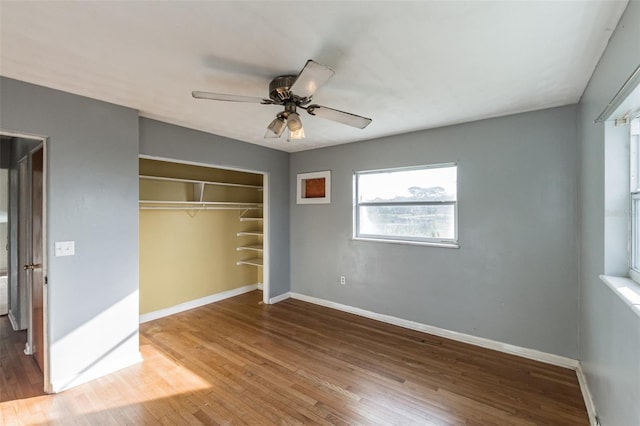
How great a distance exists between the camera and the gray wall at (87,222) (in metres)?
2.22

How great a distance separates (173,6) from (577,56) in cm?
234

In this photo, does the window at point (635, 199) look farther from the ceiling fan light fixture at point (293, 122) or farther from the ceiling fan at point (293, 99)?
the ceiling fan light fixture at point (293, 122)

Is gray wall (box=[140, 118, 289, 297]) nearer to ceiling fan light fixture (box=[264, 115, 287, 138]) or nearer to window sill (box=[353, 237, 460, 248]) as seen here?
window sill (box=[353, 237, 460, 248])

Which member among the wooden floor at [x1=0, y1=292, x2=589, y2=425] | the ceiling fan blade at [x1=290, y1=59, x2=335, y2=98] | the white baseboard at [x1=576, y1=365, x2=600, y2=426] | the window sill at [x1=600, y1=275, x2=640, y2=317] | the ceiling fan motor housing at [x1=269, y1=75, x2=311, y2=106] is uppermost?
the ceiling fan motor housing at [x1=269, y1=75, x2=311, y2=106]

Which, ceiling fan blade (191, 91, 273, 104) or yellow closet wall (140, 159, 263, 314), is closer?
ceiling fan blade (191, 91, 273, 104)

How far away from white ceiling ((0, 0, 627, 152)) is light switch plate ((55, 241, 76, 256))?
1.23 m

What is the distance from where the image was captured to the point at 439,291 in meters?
3.28

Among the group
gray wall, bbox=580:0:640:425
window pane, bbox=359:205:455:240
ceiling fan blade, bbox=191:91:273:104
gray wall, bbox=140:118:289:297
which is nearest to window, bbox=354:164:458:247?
window pane, bbox=359:205:455:240

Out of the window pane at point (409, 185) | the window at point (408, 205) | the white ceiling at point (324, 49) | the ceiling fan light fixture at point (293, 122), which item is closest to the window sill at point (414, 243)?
the window at point (408, 205)

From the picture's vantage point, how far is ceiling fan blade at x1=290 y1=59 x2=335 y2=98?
1.45 metres

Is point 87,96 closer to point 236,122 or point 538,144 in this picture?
point 236,122

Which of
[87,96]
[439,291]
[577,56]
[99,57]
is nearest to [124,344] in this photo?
[87,96]

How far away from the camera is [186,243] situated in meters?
4.20

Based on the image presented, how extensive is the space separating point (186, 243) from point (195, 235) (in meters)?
0.18
